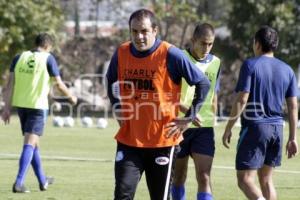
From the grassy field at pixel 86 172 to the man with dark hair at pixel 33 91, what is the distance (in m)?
0.64

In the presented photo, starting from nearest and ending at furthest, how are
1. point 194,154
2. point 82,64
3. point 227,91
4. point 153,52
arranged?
point 153,52 < point 194,154 < point 227,91 < point 82,64

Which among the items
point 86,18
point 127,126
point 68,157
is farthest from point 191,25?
point 127,126

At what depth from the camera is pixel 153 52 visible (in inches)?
334

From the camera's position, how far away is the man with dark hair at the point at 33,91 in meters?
13.2

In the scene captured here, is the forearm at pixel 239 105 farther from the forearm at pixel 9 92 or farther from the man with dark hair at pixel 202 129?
the forearm at pixel 9 92

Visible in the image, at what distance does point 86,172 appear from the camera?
629 inches

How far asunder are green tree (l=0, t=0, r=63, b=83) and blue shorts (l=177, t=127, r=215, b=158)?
1203 inches

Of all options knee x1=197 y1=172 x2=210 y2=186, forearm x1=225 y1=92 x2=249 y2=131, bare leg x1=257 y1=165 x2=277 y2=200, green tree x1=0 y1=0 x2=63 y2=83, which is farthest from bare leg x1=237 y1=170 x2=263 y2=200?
green tree x1=0 y1=0 x2=63 y2=83

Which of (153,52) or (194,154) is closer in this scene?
(153,52)

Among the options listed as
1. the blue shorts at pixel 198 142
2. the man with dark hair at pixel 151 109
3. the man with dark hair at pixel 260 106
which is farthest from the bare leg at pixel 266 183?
the man with dark hair at pixel 151 109

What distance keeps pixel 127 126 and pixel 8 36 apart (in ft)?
108

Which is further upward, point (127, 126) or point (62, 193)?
point (127, 126)

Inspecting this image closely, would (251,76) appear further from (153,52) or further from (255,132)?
(153,52)

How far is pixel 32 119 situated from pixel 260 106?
4537 millimetres
